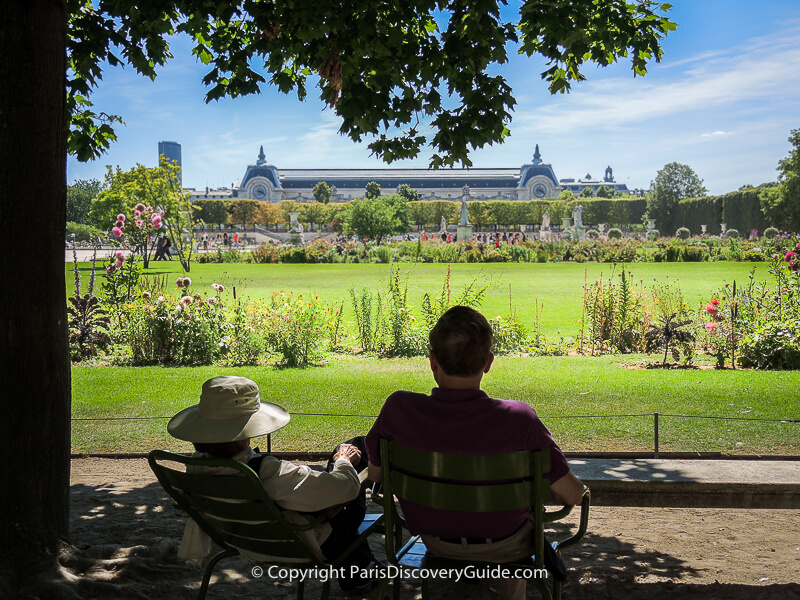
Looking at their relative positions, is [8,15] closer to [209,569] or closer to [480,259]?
[209,569]

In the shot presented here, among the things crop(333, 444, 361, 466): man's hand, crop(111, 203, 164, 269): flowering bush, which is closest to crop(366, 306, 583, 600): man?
crop(333, 444, 361, 466): man's hand

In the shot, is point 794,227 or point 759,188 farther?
point 759,188

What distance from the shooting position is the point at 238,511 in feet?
6.55

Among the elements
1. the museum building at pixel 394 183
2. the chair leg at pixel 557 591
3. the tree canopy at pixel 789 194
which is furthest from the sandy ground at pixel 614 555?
the museum building at pixel 394 183

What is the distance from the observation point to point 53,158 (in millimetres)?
2549

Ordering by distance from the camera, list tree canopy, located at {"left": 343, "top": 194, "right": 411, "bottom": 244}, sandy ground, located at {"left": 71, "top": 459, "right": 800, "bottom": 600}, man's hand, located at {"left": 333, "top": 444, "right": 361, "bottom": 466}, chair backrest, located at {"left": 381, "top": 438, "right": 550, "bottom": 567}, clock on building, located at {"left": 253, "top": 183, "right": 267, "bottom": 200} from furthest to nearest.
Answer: clock on building, located at {"left": 253, "top": 183, "right": 267, "bottom": 200} → tree canopy, located at {"left": 343, "top": 194, "right": 411, "bottom": 244} → sandy ground, located at {"left": 71, "top": 459, "right": 800, "bottom": 600} → man's hand, located at {"left": 333, "top": 444, "right": 361, "bottom": 466} → chair backrest, located at {"left": 381, "top": 438, "right": 550, "bottom": 567}

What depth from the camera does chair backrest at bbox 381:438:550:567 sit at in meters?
1.83

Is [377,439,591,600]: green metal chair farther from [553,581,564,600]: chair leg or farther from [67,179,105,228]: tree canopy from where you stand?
[67,179,105,228]: tree canopy

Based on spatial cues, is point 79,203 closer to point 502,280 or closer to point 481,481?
point 502,280

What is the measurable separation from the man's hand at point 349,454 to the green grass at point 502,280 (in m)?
8.21

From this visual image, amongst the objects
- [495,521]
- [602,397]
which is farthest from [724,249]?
[495,521]

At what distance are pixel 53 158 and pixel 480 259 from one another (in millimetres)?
22234

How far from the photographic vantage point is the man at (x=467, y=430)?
1.84m

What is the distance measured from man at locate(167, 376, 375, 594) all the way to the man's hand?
20 millimetres
